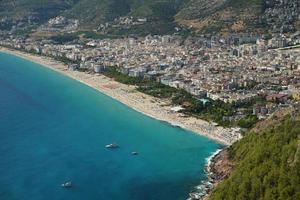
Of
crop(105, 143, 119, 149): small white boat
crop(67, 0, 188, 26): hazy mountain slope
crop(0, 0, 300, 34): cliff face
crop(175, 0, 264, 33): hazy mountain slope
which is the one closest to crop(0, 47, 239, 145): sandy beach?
crop(105, 143, 119, 149): small white boat

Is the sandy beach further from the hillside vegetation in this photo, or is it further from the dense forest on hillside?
the hillside vegetation

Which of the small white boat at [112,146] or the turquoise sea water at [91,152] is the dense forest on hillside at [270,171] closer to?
the turquoise sea water at [91,152]

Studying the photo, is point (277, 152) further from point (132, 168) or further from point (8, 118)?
point (8, 118)

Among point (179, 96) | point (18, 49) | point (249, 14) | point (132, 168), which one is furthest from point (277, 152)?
point (18, 49)

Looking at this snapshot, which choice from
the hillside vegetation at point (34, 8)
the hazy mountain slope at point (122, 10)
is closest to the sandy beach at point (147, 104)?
the hazy mountain slope at point (122, 10)

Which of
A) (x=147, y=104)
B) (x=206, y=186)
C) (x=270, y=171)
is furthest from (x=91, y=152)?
(x=270, y=171)
